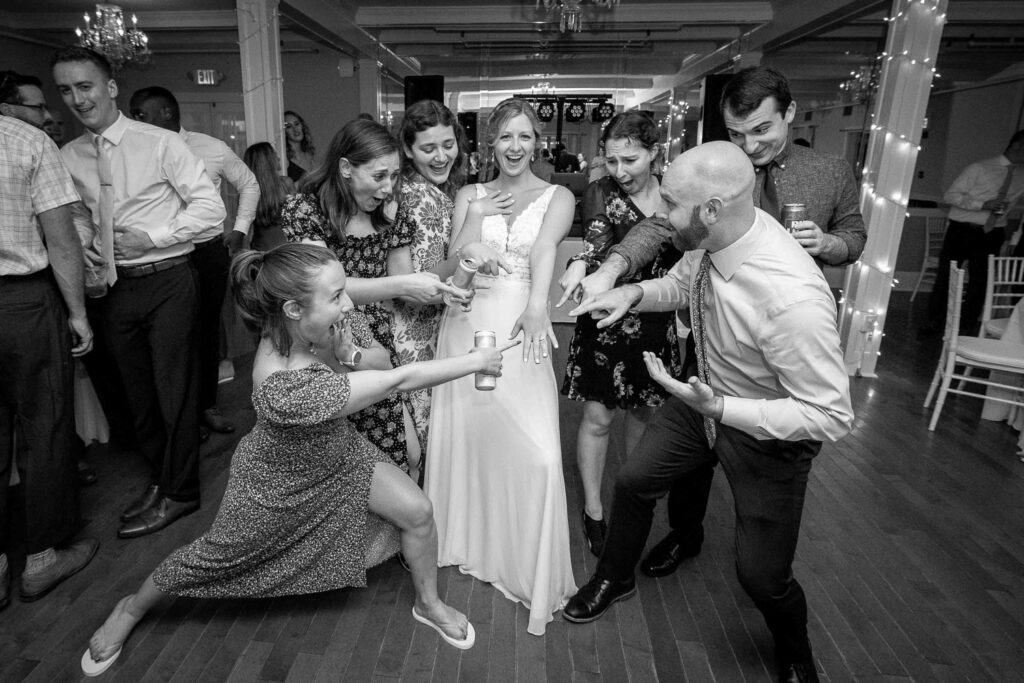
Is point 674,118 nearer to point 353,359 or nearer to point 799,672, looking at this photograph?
point 353,359

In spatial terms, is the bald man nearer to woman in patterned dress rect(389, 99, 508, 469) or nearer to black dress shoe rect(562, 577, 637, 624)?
black dress shoe rect(562, 577, 637, 624)

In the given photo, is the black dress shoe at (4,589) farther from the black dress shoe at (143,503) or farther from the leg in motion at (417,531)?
the leg in motion at (417,531)

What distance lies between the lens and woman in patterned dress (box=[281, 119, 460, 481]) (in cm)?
199

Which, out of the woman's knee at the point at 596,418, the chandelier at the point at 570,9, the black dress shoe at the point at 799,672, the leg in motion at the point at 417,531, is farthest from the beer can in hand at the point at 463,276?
the chandelier at the point at 570,9

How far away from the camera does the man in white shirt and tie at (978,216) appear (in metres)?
5.33

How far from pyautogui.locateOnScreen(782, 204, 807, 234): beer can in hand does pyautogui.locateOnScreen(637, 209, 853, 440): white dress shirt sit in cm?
29

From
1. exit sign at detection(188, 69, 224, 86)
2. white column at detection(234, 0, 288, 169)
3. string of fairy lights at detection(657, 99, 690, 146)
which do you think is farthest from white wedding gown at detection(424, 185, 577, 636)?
exit sign at detection(188, 69, 224, 86)

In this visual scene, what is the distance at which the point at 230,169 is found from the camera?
3.94m

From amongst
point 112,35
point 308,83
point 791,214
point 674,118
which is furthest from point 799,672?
point 674,118

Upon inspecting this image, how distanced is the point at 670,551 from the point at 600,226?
49.2 inches

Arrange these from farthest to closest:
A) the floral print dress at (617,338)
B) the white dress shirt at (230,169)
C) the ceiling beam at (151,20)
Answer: the ceiling beam at (151,20), the white dress shirt at (230,169), the floral print dress at (617,338)

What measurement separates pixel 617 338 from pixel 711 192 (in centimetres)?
87

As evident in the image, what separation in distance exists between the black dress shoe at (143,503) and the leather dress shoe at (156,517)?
2cm

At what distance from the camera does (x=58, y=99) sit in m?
9.84
